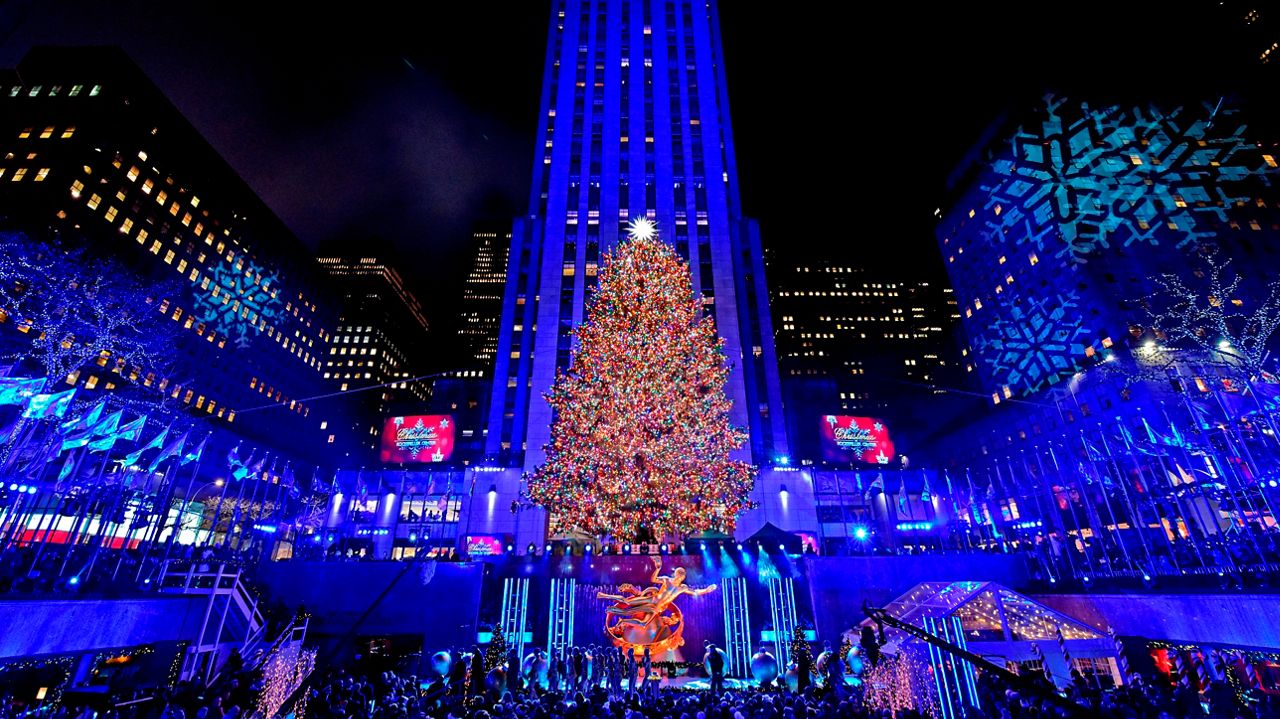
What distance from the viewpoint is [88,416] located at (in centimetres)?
1631

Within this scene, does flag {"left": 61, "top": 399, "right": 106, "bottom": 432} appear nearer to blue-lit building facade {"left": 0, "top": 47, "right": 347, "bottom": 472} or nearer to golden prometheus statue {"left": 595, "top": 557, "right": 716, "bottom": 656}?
golden prometheus statue {"left": 595, "top": 557, "right": 716, "bottom": 656}

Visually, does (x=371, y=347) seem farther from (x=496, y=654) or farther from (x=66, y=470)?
(x=496, y=654)

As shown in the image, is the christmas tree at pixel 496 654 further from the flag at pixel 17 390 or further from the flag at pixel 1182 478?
the flag at pixel 1182 478

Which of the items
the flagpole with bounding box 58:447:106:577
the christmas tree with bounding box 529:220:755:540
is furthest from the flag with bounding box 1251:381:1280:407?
the flagpole with bounding box 58:447:106:577

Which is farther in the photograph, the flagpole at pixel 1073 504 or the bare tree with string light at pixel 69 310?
the bare tree with string light at pixel 69 310

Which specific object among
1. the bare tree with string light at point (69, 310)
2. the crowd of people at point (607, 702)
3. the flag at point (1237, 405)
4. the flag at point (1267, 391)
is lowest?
the crowd of people at point (607, 702)

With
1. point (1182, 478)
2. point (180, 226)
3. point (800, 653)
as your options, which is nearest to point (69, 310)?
point (800, 653)

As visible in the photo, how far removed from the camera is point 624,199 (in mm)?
38812

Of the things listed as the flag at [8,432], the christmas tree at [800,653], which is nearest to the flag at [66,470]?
the flag at [8,432]

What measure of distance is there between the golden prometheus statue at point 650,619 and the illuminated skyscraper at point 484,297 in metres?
105

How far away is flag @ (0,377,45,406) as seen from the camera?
48.7 ft

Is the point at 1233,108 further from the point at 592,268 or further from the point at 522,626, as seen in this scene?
the point at 522,626

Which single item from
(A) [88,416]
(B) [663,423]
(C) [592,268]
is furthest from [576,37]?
(A) [88,416]

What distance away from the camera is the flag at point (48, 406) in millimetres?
14941
